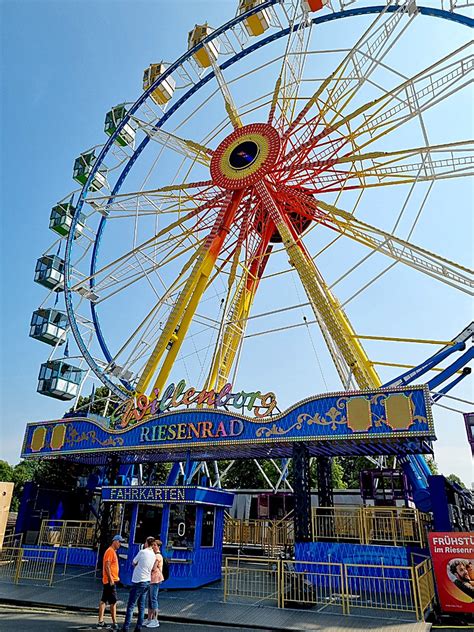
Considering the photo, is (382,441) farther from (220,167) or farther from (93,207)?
(93,207)

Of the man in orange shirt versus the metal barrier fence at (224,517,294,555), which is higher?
the metal barrier fence at (224,517,294,555)

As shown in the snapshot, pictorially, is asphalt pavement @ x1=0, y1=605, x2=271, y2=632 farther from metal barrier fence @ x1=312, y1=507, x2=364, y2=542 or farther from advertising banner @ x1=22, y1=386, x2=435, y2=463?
advertising banner @ x1=22, y1=386, x2=435, y2=463

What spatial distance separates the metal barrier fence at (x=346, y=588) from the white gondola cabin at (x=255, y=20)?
22327 mm

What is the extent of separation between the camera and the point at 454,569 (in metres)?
10.1

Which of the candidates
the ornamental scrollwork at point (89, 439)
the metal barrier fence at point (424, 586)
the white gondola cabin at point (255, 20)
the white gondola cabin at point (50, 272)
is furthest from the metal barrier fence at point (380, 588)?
the white gondola cabin at point (255, 20)

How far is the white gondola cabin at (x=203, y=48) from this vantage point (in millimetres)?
23250

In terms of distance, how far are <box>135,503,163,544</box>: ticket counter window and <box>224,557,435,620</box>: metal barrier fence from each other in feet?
9.68

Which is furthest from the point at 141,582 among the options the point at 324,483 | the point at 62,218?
the point at 62,218

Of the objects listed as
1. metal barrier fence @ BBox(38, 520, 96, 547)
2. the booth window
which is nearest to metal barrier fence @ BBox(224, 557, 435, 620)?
the booth window

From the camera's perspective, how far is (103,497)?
51.9ft

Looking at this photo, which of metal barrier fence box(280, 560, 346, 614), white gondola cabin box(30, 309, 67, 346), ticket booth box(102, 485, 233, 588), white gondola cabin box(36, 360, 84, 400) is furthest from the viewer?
white gondola cabin box(30, 309, 67, 346)

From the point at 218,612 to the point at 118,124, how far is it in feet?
74.9

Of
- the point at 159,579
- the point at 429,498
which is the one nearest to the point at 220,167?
the point at 429,498

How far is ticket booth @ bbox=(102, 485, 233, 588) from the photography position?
13836mm
